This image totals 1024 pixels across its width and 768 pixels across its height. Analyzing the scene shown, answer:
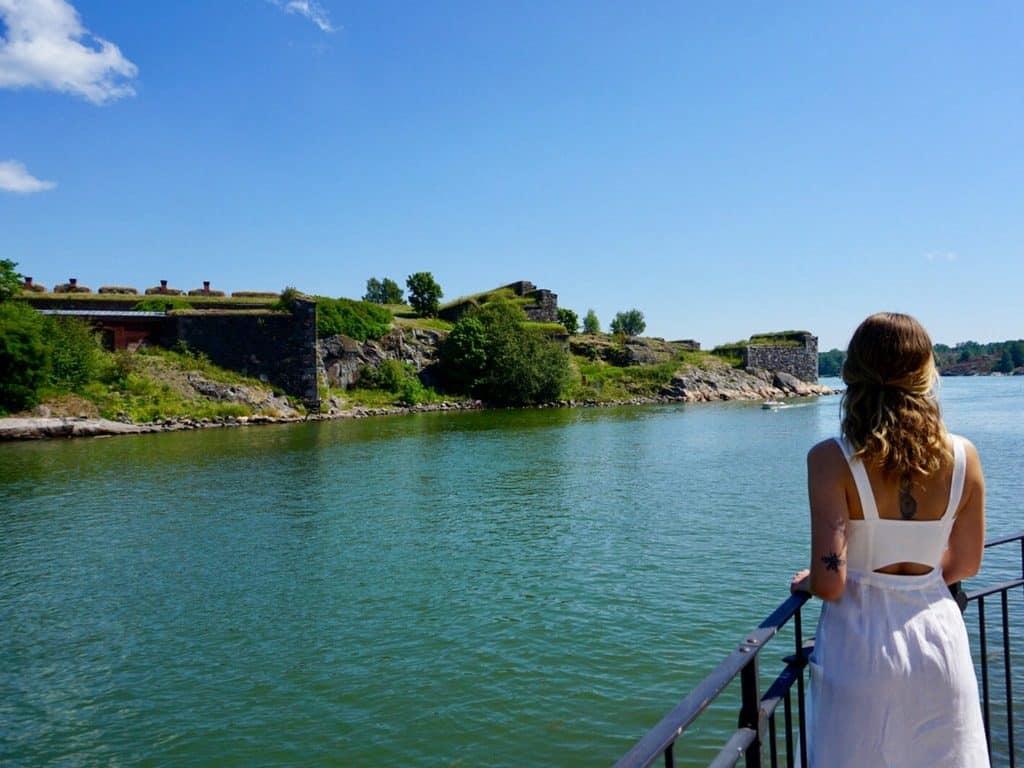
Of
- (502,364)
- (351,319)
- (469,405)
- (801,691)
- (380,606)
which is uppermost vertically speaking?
(351,319)

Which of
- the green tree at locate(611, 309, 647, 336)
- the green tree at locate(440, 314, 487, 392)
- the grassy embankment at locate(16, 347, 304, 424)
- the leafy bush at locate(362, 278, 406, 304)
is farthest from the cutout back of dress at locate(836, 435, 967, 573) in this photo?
the green tree at locate(611, 309, 647, 336)

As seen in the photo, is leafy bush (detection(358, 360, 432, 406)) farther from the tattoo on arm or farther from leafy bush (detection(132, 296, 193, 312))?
the tattoo on arm

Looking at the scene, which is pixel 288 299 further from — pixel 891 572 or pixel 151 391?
pixel 891 572

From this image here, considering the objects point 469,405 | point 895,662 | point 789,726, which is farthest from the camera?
point 469,405

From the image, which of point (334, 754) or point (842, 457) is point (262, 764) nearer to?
point (334, 754)

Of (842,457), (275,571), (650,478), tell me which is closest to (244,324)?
(650,478)

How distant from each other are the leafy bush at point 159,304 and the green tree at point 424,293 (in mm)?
24031

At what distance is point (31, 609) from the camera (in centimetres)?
1229

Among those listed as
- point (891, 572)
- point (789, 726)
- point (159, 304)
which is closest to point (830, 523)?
point (891, 572)

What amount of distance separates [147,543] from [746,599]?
12.5 meters

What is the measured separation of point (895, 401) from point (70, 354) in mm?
54263

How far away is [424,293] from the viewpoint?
80188mm

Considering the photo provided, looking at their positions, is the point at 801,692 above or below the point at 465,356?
below

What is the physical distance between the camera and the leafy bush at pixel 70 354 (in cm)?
4766
